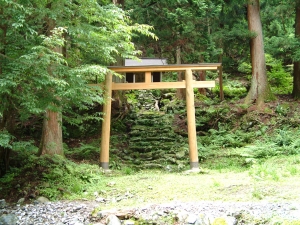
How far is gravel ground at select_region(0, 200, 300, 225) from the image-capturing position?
4562mm

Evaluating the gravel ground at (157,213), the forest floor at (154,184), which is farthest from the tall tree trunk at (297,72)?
the gravel ground at (157,213)

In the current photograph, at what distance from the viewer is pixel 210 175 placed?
7.99 metres

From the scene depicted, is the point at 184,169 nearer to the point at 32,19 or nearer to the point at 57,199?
the point at 57,199

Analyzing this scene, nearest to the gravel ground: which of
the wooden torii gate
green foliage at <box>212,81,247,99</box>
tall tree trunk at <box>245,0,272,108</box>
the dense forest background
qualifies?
the dense forest background

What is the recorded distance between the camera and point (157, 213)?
504 centimetres

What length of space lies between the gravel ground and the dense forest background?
130 cm

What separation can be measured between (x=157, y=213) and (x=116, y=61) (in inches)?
250

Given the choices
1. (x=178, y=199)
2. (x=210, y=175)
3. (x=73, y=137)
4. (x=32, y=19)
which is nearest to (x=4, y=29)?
(x=32, y=19)

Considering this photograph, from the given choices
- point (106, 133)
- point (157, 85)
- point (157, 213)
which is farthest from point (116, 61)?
point (157, 213)

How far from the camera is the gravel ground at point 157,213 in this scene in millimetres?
4562

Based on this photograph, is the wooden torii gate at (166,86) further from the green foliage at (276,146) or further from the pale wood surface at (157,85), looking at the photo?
the green foliage at (276,146)

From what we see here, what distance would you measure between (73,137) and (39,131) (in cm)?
118

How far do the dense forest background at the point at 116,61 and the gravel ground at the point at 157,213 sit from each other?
4.27 ft

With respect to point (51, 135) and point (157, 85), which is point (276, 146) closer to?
point (157, 85)
